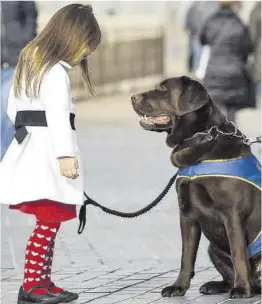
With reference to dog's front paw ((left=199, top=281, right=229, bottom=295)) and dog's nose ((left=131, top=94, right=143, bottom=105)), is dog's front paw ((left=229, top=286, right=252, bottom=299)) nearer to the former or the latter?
dog's front paw ((left=199, top=281, right=229, bottom=295))

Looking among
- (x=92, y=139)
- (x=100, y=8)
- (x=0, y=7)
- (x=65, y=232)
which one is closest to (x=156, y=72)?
(x=100, y=8)

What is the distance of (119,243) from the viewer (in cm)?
864

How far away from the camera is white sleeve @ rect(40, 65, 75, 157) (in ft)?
20.5

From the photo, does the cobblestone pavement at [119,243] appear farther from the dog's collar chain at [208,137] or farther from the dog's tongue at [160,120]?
the dog's tongue at [160,120]

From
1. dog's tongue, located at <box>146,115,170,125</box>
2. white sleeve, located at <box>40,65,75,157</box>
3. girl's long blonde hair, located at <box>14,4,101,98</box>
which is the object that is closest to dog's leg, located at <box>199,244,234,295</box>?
dog's tongue, located at <box>146,115,170,125</box>

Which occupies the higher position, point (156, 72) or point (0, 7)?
point (0, 7)

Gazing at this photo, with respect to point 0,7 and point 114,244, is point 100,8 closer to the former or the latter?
point 0,7

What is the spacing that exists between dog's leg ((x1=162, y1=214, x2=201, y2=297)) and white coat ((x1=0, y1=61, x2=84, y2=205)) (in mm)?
572

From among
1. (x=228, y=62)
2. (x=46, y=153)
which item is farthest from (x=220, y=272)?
(x=228, y=62)

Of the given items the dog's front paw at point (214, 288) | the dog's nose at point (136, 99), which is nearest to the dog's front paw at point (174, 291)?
the dog's front paw at point (214, 288)

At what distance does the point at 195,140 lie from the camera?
6441 millimetres

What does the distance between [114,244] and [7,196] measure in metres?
2.27

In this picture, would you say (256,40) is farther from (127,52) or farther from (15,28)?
(127,52)

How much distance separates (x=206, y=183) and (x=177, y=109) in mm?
421
